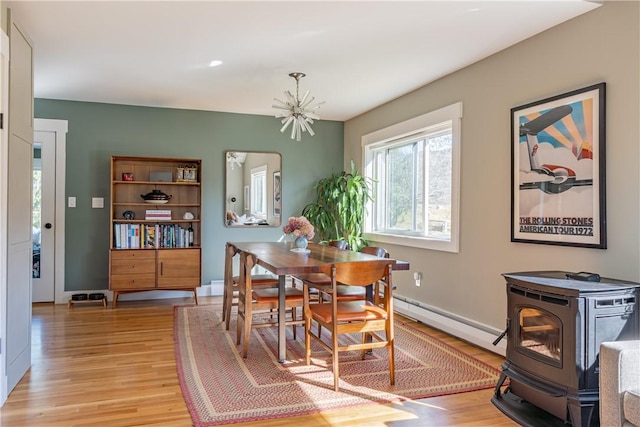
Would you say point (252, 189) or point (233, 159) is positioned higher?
point (233, 159)

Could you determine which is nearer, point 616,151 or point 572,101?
point 616,151

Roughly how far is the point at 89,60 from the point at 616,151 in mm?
3908

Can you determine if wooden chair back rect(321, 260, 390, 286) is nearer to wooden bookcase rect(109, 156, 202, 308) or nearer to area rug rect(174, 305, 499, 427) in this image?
area rug rect(174, 305, 499, 427)

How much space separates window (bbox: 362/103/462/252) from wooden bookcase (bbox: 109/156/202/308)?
2140 millimetres

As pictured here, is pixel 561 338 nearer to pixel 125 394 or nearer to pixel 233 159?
pixel 125 394

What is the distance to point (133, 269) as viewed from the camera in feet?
16.7

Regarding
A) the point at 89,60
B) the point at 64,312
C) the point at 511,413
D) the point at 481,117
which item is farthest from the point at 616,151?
the point at 64,312

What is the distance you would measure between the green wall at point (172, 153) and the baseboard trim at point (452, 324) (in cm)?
216

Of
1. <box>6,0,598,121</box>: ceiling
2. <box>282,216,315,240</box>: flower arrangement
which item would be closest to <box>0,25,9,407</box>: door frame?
<box>6,0,598,121</box>: ceiling

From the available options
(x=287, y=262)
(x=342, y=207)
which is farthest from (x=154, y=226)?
(x=287, y=262)

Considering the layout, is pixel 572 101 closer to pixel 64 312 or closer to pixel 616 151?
pixel 616 151

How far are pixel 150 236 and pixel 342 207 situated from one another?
2.26 m

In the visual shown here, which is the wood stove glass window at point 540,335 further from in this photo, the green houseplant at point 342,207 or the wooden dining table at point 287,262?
the green houseplant at point 342,207

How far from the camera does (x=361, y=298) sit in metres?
3.65
